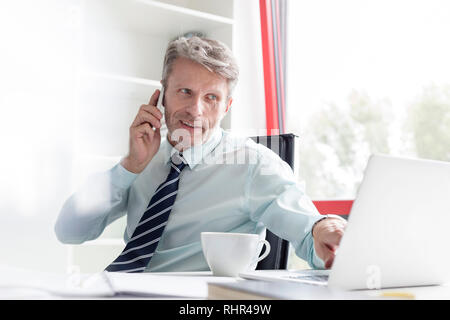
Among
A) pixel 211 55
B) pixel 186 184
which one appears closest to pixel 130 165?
pixel 186 184

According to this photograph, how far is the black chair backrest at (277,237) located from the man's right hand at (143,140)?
13.4 inches

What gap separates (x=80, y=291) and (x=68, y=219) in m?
0.95

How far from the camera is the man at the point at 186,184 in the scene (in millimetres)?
1444

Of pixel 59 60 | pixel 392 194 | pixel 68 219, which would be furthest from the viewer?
pixel 59 60

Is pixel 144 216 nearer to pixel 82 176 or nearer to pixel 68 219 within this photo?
pixel 68 219

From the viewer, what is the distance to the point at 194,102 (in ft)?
5.41

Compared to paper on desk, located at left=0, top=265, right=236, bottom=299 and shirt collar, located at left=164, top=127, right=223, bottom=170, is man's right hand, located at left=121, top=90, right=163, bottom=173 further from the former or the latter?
paper on desk, located at left=0, top=265, right=236, bottom=299

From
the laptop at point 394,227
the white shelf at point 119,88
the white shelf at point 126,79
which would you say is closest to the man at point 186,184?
the laptop at point 394,227

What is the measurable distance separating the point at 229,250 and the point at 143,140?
649 mm

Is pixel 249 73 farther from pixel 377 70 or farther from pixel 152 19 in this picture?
pixel 377 70

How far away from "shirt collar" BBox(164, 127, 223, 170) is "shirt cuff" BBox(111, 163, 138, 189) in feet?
0.40

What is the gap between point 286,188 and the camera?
1477 mm

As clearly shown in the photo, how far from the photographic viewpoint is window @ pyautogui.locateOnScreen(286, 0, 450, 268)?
105 inches
